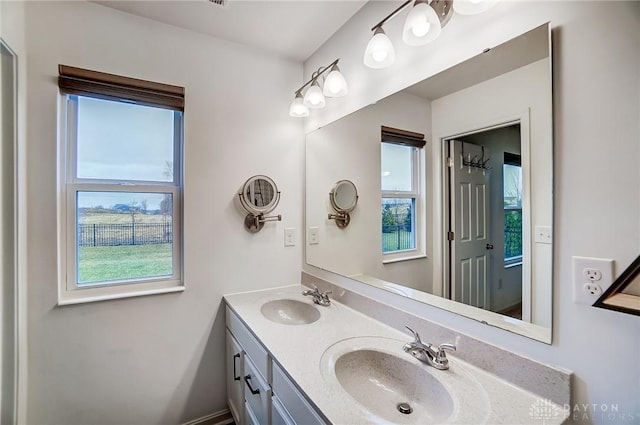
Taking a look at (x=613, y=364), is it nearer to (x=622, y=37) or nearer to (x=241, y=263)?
(x=622, y=37)

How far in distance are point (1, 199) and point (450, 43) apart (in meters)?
1.99

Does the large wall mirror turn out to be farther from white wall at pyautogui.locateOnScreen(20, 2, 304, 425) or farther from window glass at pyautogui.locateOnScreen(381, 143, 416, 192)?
white wall at pyautogui.locateOnScreen(20, 2, 304, 425)

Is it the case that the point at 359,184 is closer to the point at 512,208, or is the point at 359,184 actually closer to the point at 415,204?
the point at 415,204

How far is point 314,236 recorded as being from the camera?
1938mm

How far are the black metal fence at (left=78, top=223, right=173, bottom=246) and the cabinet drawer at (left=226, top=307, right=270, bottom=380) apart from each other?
607mm

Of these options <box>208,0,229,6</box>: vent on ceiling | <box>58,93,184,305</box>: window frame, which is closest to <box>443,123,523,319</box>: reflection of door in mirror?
<box>208,0,229,6</box>: vent on ceiling

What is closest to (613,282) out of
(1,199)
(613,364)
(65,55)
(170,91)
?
(613,364)

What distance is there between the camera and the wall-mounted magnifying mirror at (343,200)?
1.68 metres

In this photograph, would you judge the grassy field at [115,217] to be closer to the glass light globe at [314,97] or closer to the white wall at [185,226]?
the white wall at [185,226]

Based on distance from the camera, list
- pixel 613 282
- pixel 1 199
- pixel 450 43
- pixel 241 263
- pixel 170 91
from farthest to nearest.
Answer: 1. pixel 241 263
2. pixel 170 91
3. pixel 1 199
4. pixel 450 43
5. pixel 613 282

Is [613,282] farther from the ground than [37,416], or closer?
farther from the ground

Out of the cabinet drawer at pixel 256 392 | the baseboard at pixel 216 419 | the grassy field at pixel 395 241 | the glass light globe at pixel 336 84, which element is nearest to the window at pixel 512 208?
the grassy field at pixel 395 241

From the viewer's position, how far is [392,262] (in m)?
1.40

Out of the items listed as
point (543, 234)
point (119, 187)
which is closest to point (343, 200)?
point (543, 234)
